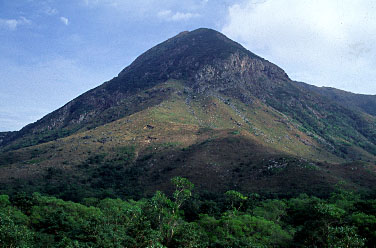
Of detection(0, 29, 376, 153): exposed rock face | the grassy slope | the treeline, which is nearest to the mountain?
the grassy slope

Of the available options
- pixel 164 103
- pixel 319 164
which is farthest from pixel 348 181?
pixel 164 103

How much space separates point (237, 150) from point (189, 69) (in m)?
102

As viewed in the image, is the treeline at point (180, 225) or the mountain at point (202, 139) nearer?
the treeline at point (180, 225)

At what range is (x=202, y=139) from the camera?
10412cm

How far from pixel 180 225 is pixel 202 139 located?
223 ft

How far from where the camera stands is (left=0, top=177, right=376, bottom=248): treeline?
2712cm

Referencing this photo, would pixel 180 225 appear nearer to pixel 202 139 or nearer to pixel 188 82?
pixel 202 139

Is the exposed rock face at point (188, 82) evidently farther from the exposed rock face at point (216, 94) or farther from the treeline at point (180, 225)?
the treeline at point (180, 225)

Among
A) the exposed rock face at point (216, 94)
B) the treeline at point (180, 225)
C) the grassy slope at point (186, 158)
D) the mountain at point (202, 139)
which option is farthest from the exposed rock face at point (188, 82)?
the treeline at point (180, 225)

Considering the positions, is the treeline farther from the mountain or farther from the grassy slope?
the grassy slope

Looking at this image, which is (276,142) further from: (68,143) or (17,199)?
(17,199)

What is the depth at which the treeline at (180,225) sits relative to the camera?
27.1m

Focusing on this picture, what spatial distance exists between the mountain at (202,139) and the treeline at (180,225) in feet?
60.2

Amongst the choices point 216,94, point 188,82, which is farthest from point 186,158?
point 188,82
